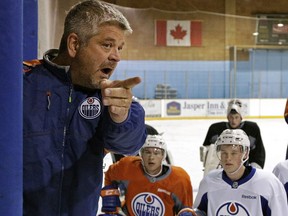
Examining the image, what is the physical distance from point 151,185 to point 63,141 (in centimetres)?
187

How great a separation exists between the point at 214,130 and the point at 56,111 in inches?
128

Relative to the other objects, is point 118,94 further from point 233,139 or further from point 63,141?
point 233,139

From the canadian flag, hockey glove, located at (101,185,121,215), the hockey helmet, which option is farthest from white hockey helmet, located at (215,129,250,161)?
the canadian flag

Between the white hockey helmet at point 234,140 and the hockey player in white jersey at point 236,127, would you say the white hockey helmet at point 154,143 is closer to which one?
the white hockey helmet at point 234,140

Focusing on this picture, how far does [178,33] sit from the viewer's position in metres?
14.6

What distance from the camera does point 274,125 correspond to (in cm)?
1002

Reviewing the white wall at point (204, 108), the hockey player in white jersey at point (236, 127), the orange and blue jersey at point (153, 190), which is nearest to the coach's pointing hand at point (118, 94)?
the orange and blue jersey at point (153, 190)

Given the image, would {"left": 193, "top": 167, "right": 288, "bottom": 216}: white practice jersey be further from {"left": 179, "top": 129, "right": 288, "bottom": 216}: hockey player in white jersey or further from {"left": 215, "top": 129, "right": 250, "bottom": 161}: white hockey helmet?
{"left": 215, "top": 129, "right": 250, "bottom": 161}: white hockey helmet

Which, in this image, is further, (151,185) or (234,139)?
(151,185)

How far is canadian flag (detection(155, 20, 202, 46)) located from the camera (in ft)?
47.5

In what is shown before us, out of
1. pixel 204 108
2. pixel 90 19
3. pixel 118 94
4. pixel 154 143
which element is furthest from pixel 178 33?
pixel 118 94

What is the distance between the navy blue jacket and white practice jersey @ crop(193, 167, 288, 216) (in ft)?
4.77

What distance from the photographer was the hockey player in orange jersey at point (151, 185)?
2758 millimetres

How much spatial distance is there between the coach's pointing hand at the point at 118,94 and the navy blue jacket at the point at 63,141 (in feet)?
0.24
